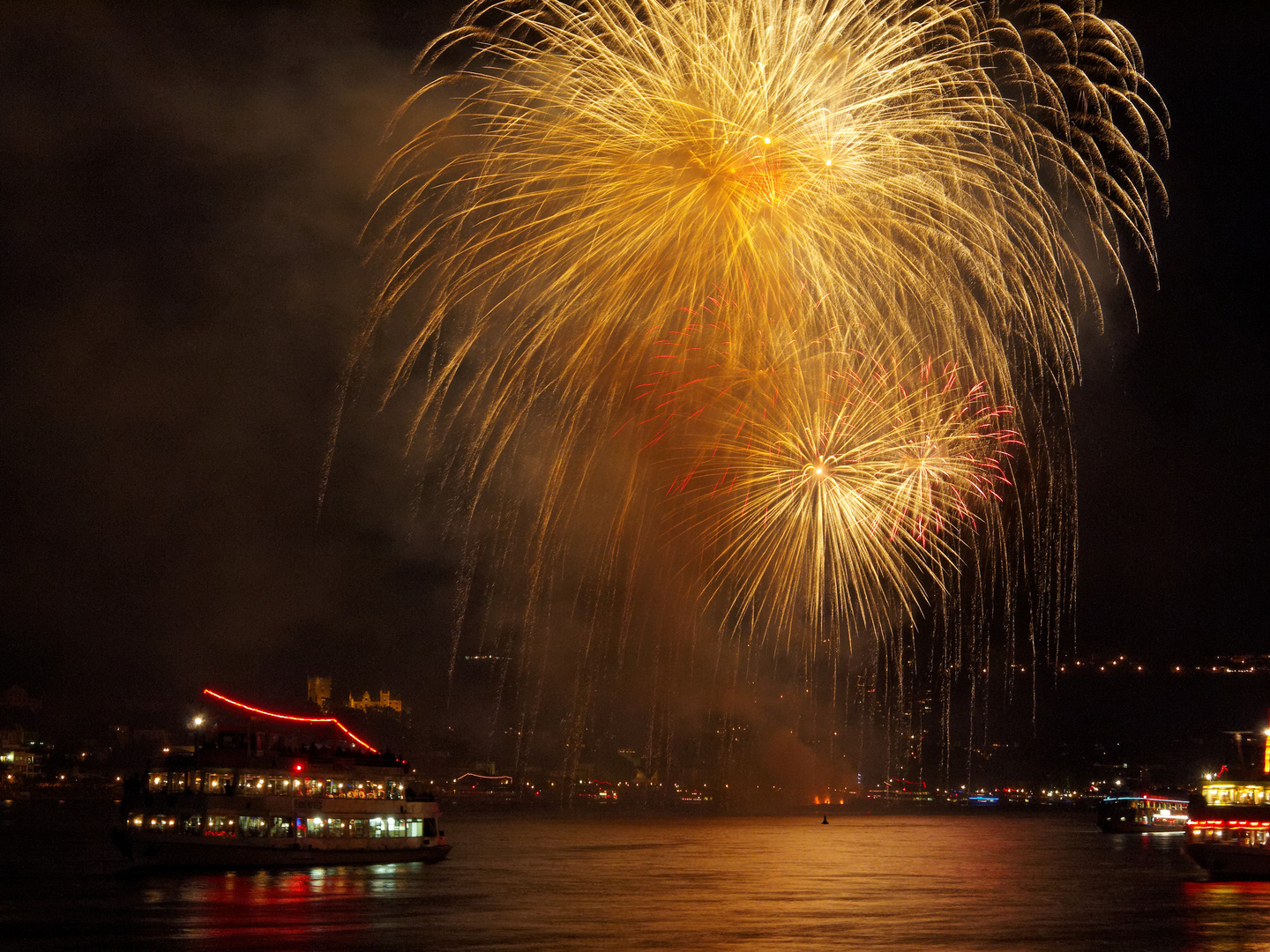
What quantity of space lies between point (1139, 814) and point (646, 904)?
9421 cm

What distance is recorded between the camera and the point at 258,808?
2408 inches

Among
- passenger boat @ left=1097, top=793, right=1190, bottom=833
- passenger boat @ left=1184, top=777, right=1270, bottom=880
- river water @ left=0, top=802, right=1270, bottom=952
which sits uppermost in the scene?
passenger boat @ left=1184, top=777, right=1270, bottom=880

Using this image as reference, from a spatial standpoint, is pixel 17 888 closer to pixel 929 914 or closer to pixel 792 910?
pixel 792 910

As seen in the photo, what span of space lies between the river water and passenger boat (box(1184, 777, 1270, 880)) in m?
1.77

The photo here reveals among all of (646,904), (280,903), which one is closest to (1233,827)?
(646,904)

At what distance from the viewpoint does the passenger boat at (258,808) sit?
196ft

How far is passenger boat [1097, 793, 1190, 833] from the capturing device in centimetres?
12681

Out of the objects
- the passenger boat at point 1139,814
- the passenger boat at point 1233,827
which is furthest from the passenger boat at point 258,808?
the passenger boat at point 1139,814

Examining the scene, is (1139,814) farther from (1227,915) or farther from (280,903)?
(280,903)

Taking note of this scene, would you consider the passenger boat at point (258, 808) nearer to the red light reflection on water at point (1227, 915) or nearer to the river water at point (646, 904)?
the river water at point (646, 904)

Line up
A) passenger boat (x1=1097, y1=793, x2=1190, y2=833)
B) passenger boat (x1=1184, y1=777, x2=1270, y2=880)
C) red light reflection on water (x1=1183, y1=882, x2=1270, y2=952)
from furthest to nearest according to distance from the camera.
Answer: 1. passenger boat (x1=1097, y1=793, x2=1190, y2=833)
2. passenger boat (x1=1184, y1=777, x2=1270, y2=880)
3. red light reflection on water (x1=1183, y1=882, x2=1270, y2=952)

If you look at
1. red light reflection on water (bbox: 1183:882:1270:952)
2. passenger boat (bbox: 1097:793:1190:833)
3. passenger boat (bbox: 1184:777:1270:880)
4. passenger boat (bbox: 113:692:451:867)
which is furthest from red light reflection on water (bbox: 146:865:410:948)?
passenger boat (bbox: 1097:793:1190:833)

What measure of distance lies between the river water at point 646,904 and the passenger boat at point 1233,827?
1.77m

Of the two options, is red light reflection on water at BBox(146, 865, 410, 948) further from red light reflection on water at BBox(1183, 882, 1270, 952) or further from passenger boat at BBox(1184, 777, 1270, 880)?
passenger boat at BBox(1184, 777, 1270, 880)
